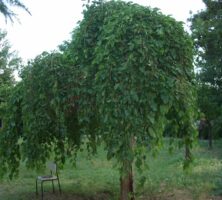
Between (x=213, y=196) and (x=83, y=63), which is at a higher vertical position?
(x=83, y=63)

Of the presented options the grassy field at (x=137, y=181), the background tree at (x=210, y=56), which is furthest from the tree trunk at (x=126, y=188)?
the background tree at (x=210, y=56)

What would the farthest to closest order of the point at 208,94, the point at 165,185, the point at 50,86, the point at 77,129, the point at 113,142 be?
the point at 208,94, the point at 165,185, the point at 77,129, the point at 50,86, the point at 113,142

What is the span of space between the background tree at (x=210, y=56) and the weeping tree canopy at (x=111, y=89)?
5.14 meters

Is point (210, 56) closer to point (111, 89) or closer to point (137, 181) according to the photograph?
point (137, 181)

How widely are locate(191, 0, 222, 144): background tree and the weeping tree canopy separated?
5.14 meters

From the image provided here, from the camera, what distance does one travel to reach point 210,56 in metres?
13.1

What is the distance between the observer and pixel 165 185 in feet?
27.5

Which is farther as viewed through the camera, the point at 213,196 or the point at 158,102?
the point at 213,196

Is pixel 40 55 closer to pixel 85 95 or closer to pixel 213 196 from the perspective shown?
pixel 85 95

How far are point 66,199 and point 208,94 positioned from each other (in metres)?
8.56

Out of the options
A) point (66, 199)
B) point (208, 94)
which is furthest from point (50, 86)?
point (208, 94)

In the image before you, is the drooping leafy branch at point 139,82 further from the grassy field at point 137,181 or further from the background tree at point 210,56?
the background tree at point 210,56

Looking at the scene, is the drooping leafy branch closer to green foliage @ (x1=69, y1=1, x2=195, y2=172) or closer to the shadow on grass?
green foliage @ (x1=69, y1=1, x2=195, y2=172)

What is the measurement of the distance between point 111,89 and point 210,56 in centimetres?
822
